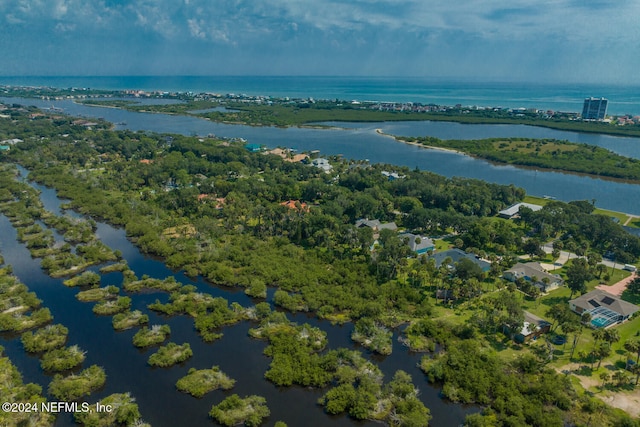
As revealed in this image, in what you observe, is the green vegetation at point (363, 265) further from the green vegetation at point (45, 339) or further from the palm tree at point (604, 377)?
the green vegetation at point (45, 339)

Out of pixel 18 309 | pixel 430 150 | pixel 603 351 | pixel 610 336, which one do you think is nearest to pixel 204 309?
pixel 18 309

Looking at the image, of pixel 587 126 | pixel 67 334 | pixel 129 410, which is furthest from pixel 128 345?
pixel 587 126

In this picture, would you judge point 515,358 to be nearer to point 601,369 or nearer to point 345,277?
point 601,369

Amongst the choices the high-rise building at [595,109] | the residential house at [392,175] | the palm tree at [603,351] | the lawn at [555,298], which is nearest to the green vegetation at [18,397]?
the palm tree at [603,351]

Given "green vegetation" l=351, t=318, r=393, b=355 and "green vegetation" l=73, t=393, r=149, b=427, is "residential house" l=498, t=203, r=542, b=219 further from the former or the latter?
"green vegetation" l=73, t=393, r=149, b=427

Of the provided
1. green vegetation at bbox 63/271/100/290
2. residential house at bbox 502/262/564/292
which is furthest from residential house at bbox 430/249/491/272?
green vegetation at bbox 63/271/100/290
